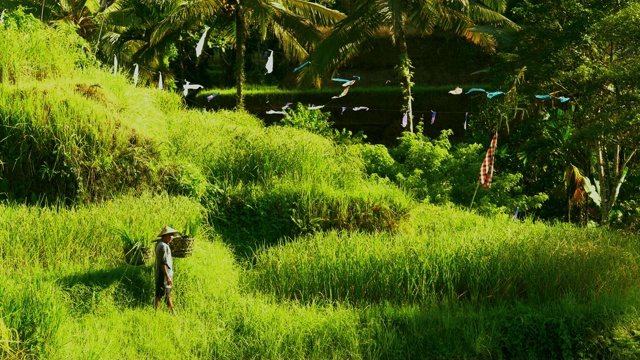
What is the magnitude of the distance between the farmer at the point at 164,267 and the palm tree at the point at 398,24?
30.5ft

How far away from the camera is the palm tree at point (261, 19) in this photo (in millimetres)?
19234

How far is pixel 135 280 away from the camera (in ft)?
30.8

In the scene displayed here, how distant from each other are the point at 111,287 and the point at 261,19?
1065 centimetres

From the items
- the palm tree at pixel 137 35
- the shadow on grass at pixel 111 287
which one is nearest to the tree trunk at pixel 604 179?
the shadow on grass at pixel 111 287

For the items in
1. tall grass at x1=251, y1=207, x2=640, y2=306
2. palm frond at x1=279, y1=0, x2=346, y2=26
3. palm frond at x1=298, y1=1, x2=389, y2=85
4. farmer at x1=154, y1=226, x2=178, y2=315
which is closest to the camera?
farmer at x1=154, y1=226, x2=178, y2=315

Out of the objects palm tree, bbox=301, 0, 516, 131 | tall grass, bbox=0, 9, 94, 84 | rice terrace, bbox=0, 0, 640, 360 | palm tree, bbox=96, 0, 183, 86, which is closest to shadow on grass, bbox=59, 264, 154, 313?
rice terrace, bbox=0, 0, 640, 360

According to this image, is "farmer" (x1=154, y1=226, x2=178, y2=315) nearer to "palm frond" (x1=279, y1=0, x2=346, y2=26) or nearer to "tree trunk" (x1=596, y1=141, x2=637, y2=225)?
"tree trunk" (x1=596, y1=141, x2=637, y2=225)

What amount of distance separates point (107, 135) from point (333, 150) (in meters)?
3.55

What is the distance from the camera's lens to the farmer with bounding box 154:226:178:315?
8547 mm

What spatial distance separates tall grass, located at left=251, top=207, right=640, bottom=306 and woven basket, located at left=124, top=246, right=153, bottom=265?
52.0 inches

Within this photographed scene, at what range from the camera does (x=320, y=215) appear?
39.9 feet

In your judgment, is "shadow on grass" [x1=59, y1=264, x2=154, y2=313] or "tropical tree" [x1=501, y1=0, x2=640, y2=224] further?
"tropical tree" [x1=501, y1=0, x2=640, y2=224]

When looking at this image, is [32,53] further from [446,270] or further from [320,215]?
[446,270]

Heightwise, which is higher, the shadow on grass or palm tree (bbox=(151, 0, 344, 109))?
palm tree (bbox=(151, 0, 344, 109))
